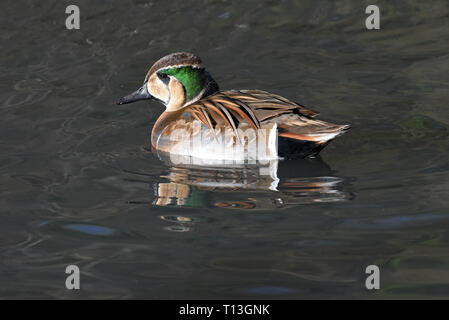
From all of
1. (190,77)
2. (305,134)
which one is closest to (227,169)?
(305,134)

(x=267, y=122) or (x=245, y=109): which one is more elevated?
(x=245, y=109)

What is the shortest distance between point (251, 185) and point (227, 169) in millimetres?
607

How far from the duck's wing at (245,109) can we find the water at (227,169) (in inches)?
19.9

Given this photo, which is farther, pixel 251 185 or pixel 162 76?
pixel 162 76

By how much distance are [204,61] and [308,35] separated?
172 cm

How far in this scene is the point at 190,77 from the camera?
31.3 feet

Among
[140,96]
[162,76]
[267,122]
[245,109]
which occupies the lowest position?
[267,122]

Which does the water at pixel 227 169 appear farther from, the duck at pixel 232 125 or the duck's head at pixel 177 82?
the duck's head at pixel 177 82

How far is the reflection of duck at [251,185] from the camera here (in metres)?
7.66

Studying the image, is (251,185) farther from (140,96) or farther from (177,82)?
(140,96)

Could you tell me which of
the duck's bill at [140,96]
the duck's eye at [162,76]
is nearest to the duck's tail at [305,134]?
the duck's eye at [162,76]

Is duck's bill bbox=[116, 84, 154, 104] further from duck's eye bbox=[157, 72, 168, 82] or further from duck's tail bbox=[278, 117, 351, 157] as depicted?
duck's tail bbox=[278, 117, 351, 157]

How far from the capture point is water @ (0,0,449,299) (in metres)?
6.36

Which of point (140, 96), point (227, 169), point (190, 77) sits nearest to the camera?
point (227, 169)
